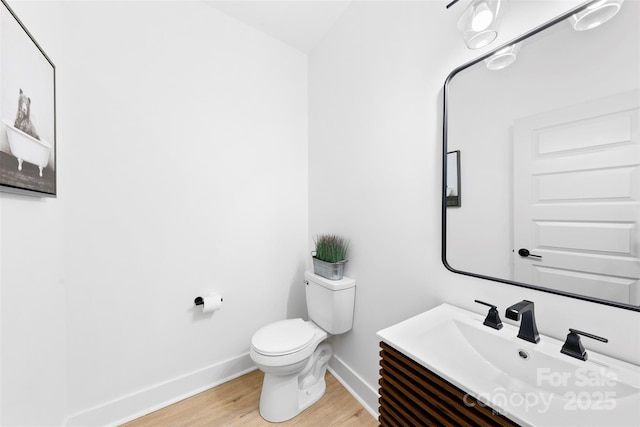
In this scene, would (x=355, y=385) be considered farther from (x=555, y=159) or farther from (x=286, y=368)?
(x=555, y=159)

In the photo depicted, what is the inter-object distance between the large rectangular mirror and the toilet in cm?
81

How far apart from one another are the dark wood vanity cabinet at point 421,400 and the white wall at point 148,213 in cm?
120

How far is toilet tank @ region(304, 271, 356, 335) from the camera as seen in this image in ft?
5.27

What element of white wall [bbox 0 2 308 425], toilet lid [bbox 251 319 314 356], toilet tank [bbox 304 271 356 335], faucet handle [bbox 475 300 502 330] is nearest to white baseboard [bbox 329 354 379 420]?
toilet tank [bbox 304 271 356 335]

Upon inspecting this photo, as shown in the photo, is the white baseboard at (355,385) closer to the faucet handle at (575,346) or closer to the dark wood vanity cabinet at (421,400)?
the dark wood vanity cabinet at (421,400)

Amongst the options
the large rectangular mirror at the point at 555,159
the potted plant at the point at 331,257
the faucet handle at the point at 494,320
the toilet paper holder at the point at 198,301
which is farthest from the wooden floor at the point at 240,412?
the large rectangular mirror at the point at 555,159

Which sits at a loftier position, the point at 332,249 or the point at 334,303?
the point at 332,249

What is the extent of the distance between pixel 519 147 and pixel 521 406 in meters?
0.81

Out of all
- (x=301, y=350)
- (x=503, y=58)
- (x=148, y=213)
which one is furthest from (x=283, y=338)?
(x=503, y=58)

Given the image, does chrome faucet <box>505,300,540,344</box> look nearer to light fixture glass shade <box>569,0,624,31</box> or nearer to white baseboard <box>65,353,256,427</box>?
light fixture glass shade <box>569,0,624,31</box>

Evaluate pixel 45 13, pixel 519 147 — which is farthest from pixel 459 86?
pixel 45 13

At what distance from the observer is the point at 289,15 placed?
172cm

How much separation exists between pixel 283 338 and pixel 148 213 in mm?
1079

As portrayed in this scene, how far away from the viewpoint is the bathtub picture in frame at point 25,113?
797 mm
